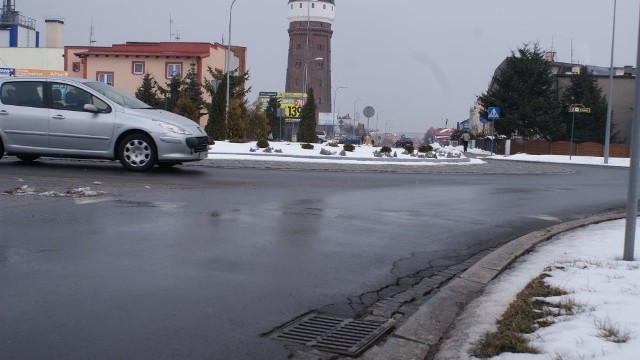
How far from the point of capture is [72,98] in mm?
12789

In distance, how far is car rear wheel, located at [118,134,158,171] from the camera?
42.0ft

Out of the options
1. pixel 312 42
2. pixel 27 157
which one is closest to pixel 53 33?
pixel 312 42

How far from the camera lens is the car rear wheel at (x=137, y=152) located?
12805 millimetres

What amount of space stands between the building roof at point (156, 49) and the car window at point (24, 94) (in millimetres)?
53151

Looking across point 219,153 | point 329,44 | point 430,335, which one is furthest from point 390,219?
point 329,44

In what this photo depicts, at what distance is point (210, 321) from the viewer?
4.28 metres

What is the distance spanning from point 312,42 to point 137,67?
5375 cm

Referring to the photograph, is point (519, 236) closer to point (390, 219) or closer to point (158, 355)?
point (390, 219)

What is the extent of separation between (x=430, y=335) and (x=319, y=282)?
1310 mm

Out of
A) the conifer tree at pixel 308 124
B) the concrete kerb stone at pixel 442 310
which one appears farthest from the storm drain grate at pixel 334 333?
the conifer tree at pixel 308 124

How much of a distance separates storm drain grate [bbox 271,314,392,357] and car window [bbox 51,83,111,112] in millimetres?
9408

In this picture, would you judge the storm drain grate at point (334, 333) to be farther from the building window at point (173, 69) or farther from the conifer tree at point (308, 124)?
the building window at point (173, 69)

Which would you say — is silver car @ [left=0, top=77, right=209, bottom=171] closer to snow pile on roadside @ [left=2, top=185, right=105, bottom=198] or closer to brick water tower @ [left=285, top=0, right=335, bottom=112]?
snow pile on roadside @ [left=2, top=185, right=105, bottom=198]

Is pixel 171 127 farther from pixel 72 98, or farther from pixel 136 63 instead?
pixel 136 63
